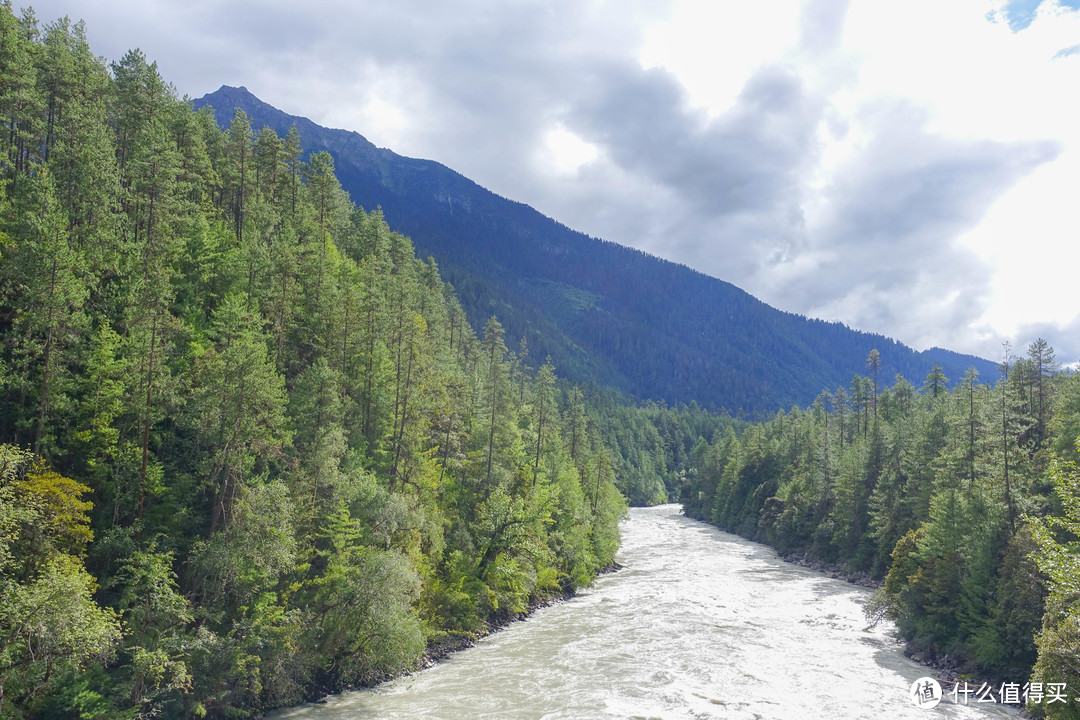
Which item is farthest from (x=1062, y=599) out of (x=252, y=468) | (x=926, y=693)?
(x=252, y=468)

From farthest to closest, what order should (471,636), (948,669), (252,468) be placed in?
(471,636) → (948,669) → (252,468)

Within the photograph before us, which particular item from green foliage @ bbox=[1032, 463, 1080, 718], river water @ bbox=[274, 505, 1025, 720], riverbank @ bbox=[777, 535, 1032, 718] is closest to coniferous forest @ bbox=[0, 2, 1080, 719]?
green foliage @ bbox=[1032, 463, 1080, 718]

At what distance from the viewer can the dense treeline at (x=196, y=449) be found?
2491 centimetres

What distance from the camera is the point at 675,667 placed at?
37469 millimetres

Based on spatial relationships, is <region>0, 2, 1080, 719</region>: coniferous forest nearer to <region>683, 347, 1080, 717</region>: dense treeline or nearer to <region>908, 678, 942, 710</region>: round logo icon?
<region>683, 347, 1080, 717</region>: dense treeline

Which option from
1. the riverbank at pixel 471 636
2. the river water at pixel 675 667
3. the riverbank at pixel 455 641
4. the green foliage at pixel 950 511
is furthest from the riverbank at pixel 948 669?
the riverbank at pixel 455 641

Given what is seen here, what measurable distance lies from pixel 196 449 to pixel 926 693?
137 feet

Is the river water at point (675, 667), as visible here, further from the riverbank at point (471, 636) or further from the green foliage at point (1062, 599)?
the green foliage at point (1062, 599)

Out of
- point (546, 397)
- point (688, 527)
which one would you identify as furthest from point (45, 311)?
point (688, 527)

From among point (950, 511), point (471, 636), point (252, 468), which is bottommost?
point (471, 636)

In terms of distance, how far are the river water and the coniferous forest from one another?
2.94 meters

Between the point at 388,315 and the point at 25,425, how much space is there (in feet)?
80.2

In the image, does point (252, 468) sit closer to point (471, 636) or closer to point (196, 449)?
point (196, 449)

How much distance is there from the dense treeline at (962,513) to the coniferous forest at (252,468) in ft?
0.84
